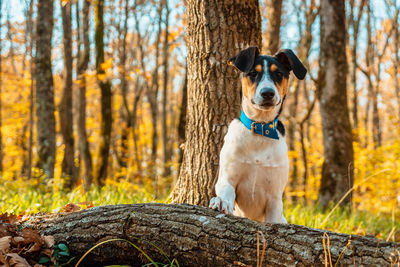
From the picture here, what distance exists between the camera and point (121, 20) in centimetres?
1820

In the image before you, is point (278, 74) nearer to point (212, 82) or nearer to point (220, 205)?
point (212, 82)

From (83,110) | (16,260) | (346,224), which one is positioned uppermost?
(83,110)

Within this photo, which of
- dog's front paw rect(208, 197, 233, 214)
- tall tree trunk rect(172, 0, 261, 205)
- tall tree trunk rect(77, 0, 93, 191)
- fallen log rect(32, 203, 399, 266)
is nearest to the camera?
fallen log rect(32, 203, 399, 266)

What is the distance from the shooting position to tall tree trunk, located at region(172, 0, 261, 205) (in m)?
4.26

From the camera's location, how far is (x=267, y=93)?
3.05 meters

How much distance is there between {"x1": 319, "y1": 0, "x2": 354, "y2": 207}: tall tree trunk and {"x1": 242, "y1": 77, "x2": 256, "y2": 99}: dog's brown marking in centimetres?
550

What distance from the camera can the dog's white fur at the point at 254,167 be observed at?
128 inches

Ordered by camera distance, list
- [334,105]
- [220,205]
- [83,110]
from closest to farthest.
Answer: [220,205] → [334,105] → [83,110]

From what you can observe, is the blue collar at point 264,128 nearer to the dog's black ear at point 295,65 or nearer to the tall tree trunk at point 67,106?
the dog's black ear at point 295,65

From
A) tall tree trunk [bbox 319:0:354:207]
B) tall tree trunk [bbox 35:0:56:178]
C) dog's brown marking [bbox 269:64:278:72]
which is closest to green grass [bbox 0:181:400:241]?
tall tree trunk [bbox 319:0:354:207]

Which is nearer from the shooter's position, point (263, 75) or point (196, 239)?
point (196, 239)

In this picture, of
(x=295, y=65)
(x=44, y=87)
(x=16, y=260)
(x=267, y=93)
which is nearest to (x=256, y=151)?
(x=267, y=93)

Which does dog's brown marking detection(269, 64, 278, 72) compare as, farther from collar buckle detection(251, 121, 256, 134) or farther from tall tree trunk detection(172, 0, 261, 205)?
tall tree trunk detection(172, 0, 261, 205)

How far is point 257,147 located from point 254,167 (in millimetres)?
187
